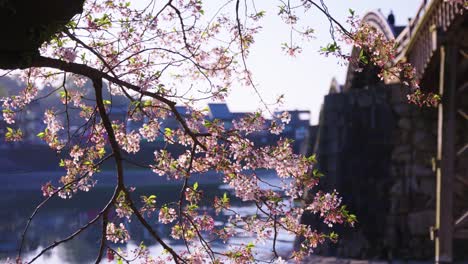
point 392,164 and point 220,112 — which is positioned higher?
point 220,112

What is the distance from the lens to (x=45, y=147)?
140 ft

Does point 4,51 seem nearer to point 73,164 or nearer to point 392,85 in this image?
point 73,164

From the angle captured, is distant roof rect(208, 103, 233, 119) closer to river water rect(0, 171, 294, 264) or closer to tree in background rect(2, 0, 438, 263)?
river water rect(0, 171, 294, 264)

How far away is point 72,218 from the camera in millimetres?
27859

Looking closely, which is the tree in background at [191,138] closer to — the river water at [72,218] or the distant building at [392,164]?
the river water at [72,218]

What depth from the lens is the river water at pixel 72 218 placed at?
1975cm

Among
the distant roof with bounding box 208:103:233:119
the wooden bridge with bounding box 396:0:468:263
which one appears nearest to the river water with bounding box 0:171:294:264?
the wooden bridge with bounding box 396:0:468:263

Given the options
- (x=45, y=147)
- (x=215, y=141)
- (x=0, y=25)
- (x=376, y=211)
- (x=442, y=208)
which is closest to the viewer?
(x=0, y=25)

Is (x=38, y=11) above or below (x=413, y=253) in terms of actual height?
above

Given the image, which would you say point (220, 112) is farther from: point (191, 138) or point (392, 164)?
point (191, 138)

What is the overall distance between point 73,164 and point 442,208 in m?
6.31

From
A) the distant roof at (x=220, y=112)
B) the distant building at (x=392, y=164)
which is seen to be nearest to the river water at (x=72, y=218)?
the distant building at (x=392, y=164)

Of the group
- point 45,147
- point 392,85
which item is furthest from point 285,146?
point 45,147

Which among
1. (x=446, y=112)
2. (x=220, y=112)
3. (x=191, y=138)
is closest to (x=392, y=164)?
(x=446, y=112)
